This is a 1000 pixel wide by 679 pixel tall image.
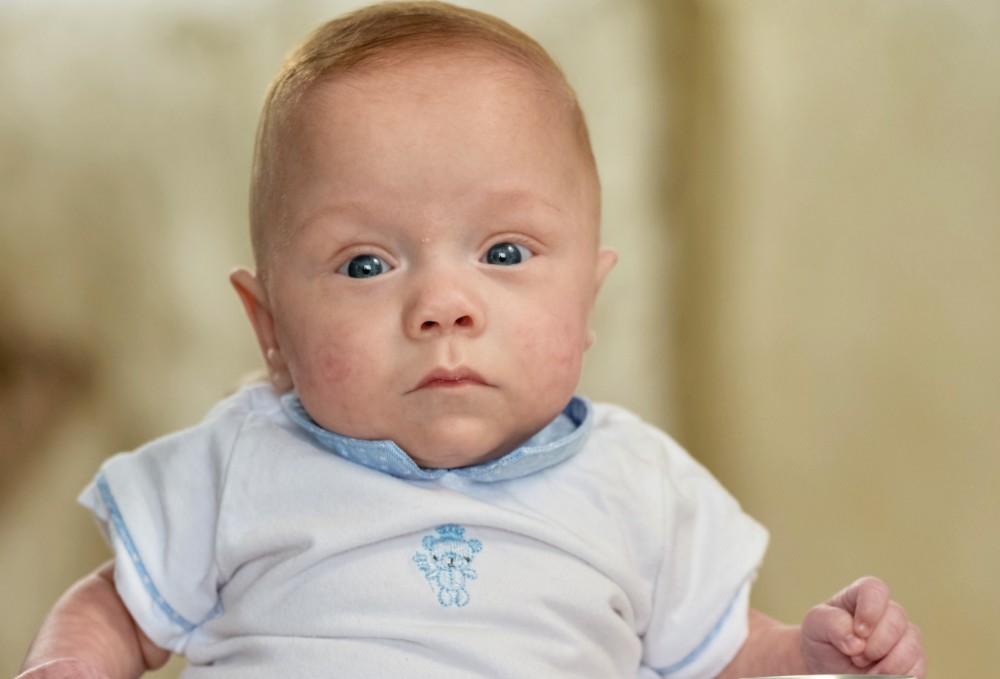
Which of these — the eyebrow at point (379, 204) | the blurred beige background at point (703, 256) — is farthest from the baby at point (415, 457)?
the blurred beige background at point (703, 256)

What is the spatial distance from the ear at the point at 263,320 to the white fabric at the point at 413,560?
4 centimetres

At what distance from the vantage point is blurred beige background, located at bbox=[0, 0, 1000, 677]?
158 centimetres

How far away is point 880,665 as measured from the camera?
107 cm

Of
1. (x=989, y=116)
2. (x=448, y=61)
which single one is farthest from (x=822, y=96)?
(x=448, y=61)

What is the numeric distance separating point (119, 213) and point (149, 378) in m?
0.21

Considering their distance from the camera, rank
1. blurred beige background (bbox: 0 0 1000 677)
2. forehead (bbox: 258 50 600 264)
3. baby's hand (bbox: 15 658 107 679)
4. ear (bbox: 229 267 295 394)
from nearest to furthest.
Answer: baby's hand (bbox: 15 658 107 679), forehead (bbox: 258 50 600 264), ear (bbox: 229 267 295 394), blurred beige background (bbox: 0 0 1000 677)

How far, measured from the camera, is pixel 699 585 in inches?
47.5

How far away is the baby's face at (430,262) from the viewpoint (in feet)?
3.46

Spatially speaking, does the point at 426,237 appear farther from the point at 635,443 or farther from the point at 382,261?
the point at 635,443

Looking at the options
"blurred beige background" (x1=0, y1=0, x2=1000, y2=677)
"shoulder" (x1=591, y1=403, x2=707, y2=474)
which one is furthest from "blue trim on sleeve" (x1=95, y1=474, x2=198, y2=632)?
"blurred beige background" (x1=0, y1=0, x2=1000, y2=677)

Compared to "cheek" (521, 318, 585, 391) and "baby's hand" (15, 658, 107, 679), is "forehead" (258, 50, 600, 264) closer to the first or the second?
"cheek" (521, 318, 585, 391)

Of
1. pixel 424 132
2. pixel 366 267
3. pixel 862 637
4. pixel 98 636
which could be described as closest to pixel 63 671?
pixel 98 636

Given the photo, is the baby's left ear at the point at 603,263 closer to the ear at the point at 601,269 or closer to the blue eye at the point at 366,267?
the ear at the point at 601,269

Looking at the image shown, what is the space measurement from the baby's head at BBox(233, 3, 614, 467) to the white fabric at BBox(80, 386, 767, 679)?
0.20ft
